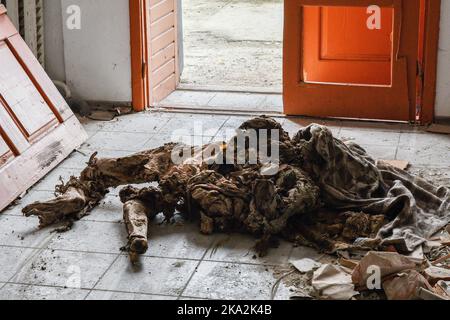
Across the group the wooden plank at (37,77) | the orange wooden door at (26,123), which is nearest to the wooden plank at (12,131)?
the orange wooden door at (26,123)

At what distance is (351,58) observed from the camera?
273 inches

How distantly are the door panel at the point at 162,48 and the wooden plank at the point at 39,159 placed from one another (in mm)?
1035

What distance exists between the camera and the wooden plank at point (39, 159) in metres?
5.26

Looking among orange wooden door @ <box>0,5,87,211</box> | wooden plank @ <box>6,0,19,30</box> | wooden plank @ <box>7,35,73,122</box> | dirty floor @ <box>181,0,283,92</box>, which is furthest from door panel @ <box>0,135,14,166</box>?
dirty floor @ <box>181,0,283,92</box>

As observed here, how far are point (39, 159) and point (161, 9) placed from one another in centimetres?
212

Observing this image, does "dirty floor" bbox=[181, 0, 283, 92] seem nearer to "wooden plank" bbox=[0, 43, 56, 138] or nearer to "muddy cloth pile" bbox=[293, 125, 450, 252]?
"wooden plank" bbox=[0, 43, 56, 138]

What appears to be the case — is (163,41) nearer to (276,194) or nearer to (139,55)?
(139,55)

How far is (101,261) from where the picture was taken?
14.5ft

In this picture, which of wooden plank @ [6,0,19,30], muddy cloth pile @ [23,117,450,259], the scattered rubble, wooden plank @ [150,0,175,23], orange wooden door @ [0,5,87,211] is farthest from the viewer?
wooden plank @ [150,0,175,23]

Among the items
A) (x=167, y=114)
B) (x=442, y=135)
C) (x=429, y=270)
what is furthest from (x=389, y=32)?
(x=429, y=270)

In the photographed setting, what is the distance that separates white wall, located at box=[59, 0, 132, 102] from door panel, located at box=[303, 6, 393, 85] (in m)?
1.50

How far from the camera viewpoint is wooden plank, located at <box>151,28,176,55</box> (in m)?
7.13

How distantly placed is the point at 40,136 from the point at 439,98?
2.99 m

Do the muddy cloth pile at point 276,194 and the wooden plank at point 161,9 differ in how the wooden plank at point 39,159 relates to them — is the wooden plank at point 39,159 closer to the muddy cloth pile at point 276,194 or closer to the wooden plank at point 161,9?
the muddy cloth pile at point 276,194
